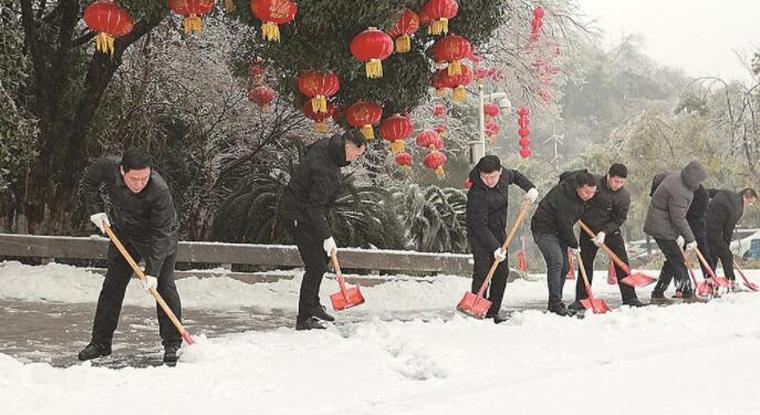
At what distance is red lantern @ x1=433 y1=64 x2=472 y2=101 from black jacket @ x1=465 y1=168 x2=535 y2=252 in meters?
1.54

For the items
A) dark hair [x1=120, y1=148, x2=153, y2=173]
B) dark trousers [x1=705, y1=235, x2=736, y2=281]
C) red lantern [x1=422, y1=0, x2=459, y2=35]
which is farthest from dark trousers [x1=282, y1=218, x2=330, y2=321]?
dark trousers [x1=705, y1=235, x2=736, y2=281]

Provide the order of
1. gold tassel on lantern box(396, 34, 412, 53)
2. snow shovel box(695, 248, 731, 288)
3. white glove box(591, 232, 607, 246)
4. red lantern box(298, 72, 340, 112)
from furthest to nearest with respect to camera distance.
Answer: snow shovel box(695, 248, 731, 288)
white glove box(591, 232, 607, 246)
red lantern box(298, 72, 340, 112)
gold tassel on lantern box(396, 34, 412, 53)

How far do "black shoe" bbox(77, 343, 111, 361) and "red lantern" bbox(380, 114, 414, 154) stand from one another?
4.61 m

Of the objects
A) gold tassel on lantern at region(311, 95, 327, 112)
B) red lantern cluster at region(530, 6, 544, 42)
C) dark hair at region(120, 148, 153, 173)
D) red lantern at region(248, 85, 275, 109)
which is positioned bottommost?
dark hair at region(120, 148, 153, 173)

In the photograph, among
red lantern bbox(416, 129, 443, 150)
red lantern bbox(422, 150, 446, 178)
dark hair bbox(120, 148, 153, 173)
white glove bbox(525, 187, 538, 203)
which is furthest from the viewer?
red lantern bbox(422, 150, 446, 178)

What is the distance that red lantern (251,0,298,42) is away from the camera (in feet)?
24.7

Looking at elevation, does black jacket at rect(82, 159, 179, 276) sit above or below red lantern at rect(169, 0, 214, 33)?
below

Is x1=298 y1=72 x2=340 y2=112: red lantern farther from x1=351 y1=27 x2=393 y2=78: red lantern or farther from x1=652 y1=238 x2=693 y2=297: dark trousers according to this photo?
x1=652 y1=238 x2=693 y2=297: dark trousers

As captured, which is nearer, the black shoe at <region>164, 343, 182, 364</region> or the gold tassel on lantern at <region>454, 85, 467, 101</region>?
the black shoe at <region>164, 343, 182, 364</region>

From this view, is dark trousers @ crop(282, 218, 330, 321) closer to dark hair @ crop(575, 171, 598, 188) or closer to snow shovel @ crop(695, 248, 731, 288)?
dark hair @ crop(575, 171, 598, 188)

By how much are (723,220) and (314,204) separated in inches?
236

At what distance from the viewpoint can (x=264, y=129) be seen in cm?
1445

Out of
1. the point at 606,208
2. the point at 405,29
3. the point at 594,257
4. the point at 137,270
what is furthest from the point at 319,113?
the point at 137,270

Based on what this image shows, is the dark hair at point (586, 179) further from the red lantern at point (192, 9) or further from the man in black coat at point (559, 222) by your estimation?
the red lantern at point (192, 9)
